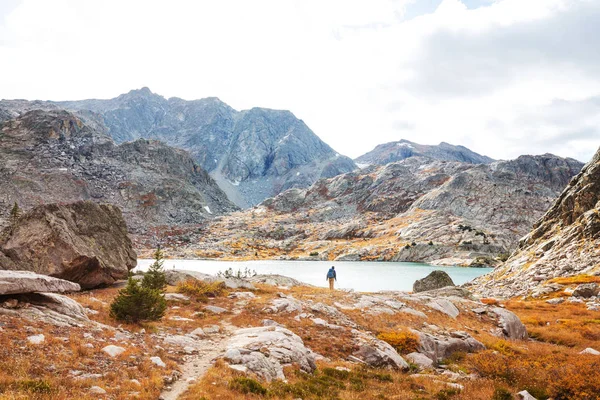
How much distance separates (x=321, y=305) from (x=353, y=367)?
31.7ft

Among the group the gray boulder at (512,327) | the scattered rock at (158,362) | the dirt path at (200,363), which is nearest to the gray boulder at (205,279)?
the dirt path at (200,363)

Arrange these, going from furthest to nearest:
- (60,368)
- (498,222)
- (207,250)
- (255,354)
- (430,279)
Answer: (498,222)
(207,250)
(430,279)
(255,354)
(60,368)

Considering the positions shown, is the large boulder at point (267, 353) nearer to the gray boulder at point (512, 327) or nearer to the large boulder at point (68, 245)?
the large boulder at point (68, 245)

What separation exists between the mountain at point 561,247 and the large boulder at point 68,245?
2024 inches

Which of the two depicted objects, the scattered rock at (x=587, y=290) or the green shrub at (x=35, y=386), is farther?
the scattered rock at (x=587, y=290)

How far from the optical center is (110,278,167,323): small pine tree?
1858 centimetres

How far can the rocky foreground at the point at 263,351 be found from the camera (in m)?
11.5

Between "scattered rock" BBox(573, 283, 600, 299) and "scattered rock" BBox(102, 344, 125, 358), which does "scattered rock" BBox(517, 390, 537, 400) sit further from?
"scattered rock" BBox(573, 283, 600, 299)

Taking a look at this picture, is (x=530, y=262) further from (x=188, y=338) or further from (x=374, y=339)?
(x=188, y=338)

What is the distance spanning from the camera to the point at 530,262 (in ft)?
194

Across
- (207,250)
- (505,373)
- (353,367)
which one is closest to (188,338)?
(353,367)

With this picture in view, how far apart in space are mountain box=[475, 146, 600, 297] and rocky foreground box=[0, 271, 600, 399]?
24.5 meters

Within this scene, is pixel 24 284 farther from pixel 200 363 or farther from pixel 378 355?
pixel 378 355

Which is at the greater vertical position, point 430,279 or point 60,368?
point 60,368
